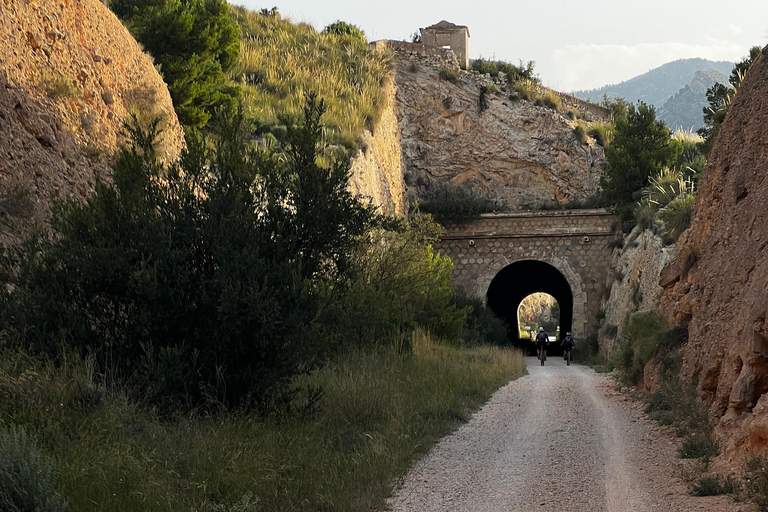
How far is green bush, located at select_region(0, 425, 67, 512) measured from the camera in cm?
446

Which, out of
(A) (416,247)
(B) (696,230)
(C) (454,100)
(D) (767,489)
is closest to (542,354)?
(A) (416,247)

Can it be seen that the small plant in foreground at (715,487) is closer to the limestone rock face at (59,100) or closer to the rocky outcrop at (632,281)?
the limestone rock face at (59,100)

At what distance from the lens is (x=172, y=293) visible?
7832 millimetres

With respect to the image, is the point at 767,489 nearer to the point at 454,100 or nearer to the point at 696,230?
the point at 696,230

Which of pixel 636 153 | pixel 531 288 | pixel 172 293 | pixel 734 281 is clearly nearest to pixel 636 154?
pixel 636 153

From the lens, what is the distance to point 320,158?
2116 centimetres

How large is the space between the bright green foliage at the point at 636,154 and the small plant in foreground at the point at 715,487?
22.2m

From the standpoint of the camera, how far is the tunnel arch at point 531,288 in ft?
95.9

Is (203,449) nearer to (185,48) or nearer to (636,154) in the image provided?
(185,48)

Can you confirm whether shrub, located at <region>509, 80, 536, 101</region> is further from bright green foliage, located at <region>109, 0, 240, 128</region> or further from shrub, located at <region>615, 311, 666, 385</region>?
shrub, located at <region>615, 311, 666, 385</region>

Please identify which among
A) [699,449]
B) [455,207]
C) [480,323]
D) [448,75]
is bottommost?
[480,323]

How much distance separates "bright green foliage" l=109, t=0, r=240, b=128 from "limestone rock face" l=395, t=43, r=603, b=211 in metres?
13.0

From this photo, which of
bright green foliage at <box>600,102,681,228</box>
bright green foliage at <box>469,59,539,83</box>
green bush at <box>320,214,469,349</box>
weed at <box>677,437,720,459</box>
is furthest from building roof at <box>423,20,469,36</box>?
weed at <box>677,437,720,459</box>

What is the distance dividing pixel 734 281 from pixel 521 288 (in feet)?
103
